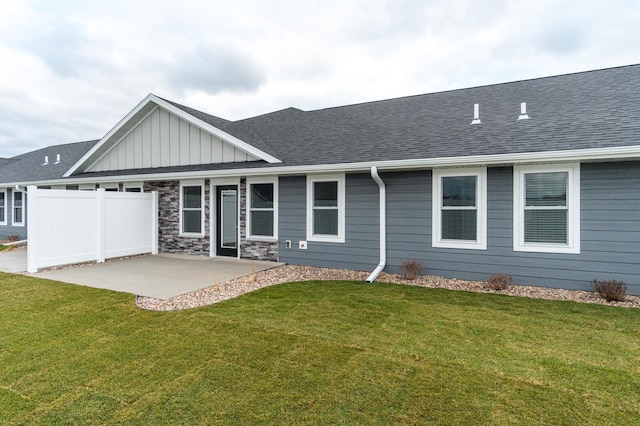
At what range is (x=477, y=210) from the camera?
6684mm

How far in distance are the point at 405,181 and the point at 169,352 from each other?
557 centimetres

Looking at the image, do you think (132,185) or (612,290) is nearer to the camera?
(612,290)

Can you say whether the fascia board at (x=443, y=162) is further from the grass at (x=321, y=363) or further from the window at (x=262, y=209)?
the grass at (x=321, y=363)

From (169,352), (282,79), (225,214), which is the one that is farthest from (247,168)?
(282,79)

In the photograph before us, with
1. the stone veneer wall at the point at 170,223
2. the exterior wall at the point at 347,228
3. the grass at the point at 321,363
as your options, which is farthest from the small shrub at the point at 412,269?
the stone veneer wall at the point at 170,223

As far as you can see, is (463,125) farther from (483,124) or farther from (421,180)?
(421,180)

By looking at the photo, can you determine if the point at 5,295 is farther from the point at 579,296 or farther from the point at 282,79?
the point at 282,79

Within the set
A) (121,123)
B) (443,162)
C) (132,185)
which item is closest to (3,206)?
(132,185)

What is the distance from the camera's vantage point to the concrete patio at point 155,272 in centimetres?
630

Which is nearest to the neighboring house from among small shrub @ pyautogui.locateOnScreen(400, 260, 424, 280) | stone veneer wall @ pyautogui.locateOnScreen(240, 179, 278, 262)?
stone veneer wall @ pyautogui.locateOnScreen(240, 179, 278, 262)

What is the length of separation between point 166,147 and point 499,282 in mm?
9953

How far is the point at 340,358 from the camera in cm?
337

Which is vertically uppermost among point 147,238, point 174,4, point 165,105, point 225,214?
point 174,4

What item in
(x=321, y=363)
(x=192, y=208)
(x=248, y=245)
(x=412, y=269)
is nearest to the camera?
(x=321, y=363)
